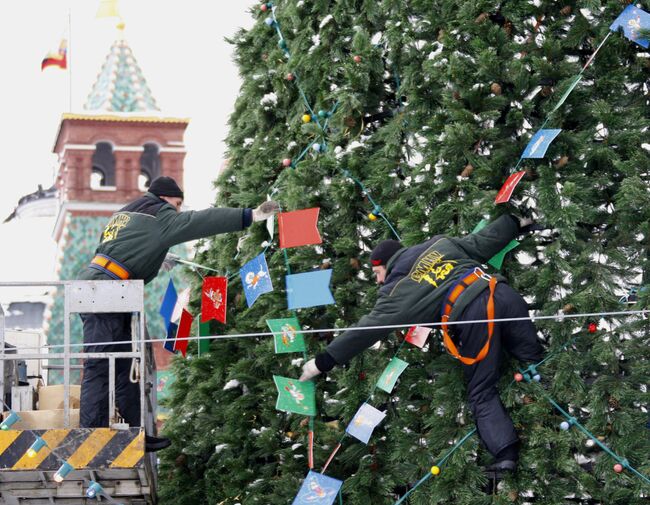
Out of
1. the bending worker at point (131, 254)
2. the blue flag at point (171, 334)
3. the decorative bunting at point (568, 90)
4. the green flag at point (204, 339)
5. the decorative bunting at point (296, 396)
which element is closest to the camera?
the decorative bunting at point (568, 90)

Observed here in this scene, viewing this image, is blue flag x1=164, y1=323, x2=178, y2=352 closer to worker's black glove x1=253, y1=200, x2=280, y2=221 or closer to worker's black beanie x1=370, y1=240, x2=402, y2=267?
worker's black glove x1=253, y1=200, x2=280, y2=221

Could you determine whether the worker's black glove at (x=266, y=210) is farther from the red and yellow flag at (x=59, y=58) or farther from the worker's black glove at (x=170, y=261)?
the red and yellow flag at (x=59, y=58)

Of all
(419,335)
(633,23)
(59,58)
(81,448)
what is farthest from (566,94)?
(59,58)

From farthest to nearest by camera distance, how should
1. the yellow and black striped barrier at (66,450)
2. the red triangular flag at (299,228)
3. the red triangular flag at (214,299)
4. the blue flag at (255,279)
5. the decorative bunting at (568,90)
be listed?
the red triangular flag at (214,299) < the blue flag at (255,279) < the red triangular flag at (299,228) < the decorative bunting at (568,90) < the yellow and black striped barrier at (66,450)

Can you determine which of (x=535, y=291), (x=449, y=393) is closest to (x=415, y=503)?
(x=449, y=393)

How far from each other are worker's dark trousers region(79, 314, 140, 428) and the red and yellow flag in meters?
39.4

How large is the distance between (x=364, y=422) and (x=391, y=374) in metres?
0.38

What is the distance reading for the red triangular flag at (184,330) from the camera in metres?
11.2

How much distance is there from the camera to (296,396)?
9.81m

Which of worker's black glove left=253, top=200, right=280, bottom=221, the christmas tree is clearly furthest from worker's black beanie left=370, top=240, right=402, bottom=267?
worker's black glove left=253, top=200, right=280, bottom=221

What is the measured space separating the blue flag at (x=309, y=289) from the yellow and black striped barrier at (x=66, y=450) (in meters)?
1.82

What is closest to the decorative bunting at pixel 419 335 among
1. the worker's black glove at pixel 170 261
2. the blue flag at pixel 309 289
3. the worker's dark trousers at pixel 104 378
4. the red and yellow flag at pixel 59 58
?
the blue flag at pixel 309 289

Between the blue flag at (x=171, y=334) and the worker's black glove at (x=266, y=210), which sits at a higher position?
the worker's black glove at (x=266, y=210)

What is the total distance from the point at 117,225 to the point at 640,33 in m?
3.78
